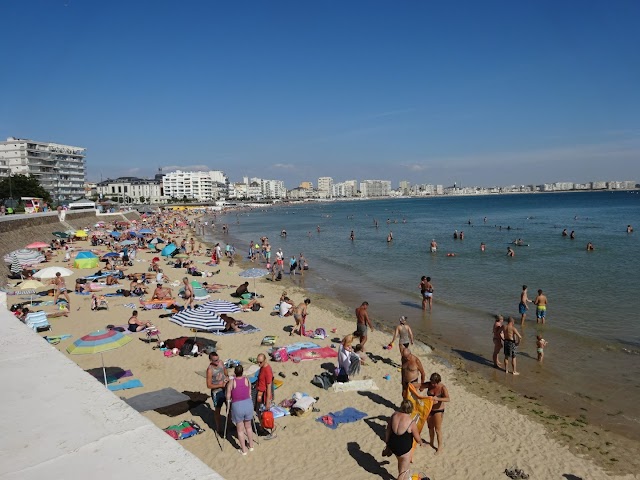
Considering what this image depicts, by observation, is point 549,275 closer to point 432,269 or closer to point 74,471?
point 432,269

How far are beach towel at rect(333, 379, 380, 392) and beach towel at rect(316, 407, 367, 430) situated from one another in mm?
885

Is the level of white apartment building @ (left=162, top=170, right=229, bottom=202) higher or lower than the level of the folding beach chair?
higher

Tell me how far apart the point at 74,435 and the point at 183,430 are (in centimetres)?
531

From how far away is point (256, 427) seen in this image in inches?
296

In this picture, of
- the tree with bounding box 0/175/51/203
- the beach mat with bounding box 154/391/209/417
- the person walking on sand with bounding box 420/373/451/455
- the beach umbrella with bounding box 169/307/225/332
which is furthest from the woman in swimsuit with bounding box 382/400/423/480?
the tree with bounding box 0/175/51/203

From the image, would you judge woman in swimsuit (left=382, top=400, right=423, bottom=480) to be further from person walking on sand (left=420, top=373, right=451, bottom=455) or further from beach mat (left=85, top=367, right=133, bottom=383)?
beach mat (left=85, top=367, right=133, bottom=383)

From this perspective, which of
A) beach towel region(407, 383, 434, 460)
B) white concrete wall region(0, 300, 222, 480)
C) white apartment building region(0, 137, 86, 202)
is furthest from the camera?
white apartment building region(0, 137, 86, 202)

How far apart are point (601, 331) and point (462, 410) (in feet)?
27.9

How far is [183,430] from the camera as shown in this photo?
7.46 metres

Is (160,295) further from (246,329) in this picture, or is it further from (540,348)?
(540,348)

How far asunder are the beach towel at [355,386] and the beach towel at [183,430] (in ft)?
9.64

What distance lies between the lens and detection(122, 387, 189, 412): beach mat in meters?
7.90

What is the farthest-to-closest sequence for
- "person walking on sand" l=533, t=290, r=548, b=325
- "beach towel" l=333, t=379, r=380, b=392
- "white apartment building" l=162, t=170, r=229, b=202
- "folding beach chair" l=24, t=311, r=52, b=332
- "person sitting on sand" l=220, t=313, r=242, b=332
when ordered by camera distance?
"white apartment building" l=162, t=170, r=229, b=202
"person walking on sand" l=533, t=290, r=548, b=325
"person sitting on sand" l=220, t=313, r=242, b=332
"folding beach chair" l=24, t=311, r=52, b=332
"beach towel" l=333, t=379, r=380, b=392

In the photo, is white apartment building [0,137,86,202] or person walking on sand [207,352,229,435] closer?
person walking on sand [207,352,229,435]
